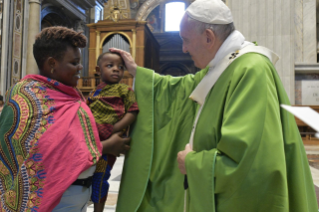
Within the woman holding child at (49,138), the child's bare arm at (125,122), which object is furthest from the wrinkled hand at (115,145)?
the woman holding child at (49,138)

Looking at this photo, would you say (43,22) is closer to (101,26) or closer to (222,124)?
(101,26)

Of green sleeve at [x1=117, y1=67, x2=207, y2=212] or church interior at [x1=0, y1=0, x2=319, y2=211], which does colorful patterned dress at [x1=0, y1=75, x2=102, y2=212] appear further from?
church interior at [x1=0, y1=0, x2=319, y2=211]

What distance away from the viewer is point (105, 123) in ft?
5.17

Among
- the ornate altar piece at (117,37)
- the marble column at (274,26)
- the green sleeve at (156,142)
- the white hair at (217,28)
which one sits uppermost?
the ornate altar piece at (117,37)

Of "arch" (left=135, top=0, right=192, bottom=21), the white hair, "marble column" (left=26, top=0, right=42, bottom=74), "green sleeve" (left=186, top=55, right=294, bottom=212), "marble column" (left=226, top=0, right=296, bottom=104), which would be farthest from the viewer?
"arch" (left=135, top=0, right=192, bottom=21)

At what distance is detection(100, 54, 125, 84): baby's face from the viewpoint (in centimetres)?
175

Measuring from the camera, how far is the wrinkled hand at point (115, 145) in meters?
1.47

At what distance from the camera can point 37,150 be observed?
113cm

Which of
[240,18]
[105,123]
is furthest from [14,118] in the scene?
[240,18]

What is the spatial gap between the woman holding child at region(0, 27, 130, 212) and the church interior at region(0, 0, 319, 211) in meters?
4.19

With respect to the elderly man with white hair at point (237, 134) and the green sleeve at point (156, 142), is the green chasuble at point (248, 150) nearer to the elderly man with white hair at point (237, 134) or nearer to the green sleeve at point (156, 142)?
the elderly man with white hair at point (237, 134)

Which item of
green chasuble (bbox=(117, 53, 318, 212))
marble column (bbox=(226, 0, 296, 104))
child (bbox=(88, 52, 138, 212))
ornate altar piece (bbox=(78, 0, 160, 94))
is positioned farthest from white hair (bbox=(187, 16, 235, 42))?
ornate altar piece (bbox=(78, 0, 160, 94))

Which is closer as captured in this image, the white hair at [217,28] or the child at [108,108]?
the white hair at [217,28]

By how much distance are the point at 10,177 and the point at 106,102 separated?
26.1 inches
